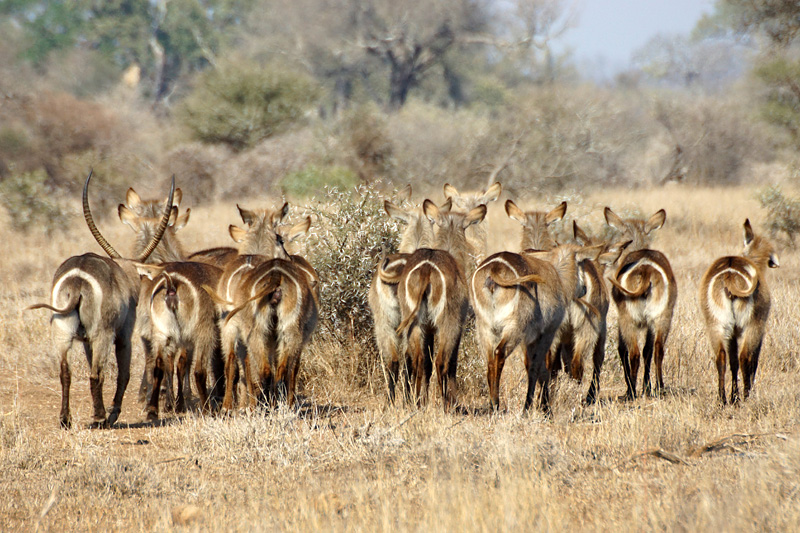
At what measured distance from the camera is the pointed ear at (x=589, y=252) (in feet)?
22.0

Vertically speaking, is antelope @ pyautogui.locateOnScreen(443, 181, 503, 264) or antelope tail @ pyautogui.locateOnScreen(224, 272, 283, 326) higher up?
antelope @ pyautogui.locateOnScreen(443, 181, 503, 264)

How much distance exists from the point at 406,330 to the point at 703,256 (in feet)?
27.5

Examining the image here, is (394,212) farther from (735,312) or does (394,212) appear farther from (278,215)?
(735,312)

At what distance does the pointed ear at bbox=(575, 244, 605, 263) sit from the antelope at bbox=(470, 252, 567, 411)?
448 mm

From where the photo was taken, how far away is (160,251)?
7.77 metres

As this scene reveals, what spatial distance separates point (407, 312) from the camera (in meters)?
6.37

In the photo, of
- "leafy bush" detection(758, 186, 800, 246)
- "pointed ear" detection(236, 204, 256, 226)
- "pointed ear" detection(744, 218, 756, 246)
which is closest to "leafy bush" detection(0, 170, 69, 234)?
"pointed ear" detection(236, 204, 256, 226)

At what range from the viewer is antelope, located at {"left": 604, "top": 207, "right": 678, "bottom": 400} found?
275 inches

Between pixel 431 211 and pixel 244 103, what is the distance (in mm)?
21604

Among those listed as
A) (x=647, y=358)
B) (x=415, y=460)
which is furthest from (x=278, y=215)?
(x=647, y=358)

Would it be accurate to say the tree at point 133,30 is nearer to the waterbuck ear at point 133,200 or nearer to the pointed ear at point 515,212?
the waterbuck ear at point 133,200

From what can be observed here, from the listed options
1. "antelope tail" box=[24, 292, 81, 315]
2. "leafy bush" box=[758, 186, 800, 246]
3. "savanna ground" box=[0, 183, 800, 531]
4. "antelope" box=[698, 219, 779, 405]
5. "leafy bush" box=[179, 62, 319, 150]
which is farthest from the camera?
"leafy bush" box=[179, 62, 319, 150]

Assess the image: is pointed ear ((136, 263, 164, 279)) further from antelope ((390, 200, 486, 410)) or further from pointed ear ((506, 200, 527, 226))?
pointed ear ((506, 200, 527, 226))

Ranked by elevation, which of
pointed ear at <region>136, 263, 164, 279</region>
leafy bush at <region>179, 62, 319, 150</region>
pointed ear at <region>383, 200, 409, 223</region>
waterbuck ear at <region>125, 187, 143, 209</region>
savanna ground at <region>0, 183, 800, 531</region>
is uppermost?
leafy bush at <region>179, 62, 319, 150</region>
